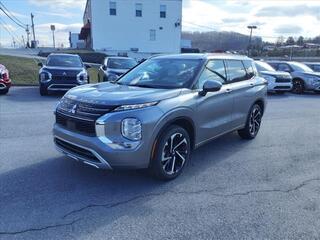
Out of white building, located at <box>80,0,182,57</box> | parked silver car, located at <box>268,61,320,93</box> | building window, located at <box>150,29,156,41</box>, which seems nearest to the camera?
parked silver car, located at <box>268,61,320,93</box>

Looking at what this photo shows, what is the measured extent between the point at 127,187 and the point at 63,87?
28.8 feet

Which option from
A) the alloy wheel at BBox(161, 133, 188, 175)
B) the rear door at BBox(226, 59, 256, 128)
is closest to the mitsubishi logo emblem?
the alloy wheel at BBox(161, 133, 188, 175)

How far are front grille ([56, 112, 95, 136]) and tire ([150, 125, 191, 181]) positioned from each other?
869 mm

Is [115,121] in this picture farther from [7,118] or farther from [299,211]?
[7,118]

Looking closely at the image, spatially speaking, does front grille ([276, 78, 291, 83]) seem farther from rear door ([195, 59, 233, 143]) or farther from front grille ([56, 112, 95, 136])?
front grille ([56, 112, 95, 136])

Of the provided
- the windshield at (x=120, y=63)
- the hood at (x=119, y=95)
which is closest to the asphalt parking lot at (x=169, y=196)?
the hood at (x=119, y=95)

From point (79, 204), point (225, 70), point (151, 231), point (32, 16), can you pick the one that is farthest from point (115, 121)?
point (32, 16)

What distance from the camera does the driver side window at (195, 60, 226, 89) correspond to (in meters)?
4.92

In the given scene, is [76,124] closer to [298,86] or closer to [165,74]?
[165,74]

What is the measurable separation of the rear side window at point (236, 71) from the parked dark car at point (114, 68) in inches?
306

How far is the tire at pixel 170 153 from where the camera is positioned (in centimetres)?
416

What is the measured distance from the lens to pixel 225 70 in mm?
5664

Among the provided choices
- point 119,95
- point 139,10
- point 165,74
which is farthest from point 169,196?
point 139,10

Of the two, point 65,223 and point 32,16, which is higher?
point 32,16
